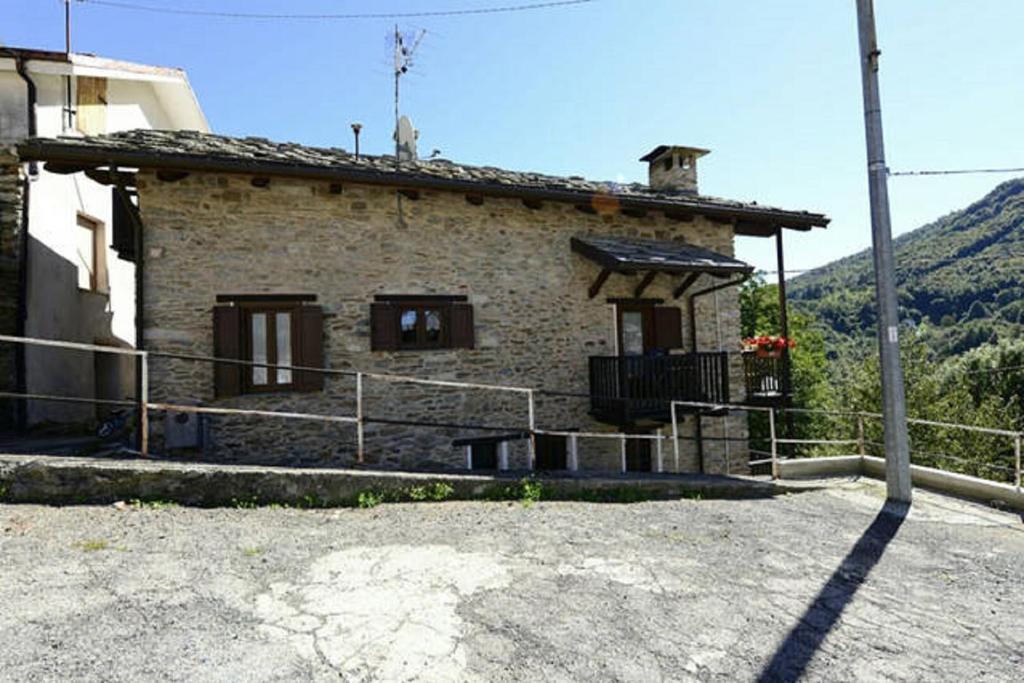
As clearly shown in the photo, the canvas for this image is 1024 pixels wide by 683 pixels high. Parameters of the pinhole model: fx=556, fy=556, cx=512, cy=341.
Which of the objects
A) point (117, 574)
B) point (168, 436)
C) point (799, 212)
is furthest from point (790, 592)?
point (799, 212)

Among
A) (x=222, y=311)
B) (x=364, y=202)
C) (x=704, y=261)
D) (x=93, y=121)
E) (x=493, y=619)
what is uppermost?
(x=93, y=121)

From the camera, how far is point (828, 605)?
421 cm

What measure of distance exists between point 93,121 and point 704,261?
11653mm

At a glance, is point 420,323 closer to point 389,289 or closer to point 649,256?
point 389,289

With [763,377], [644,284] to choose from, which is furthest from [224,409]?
[763,377]

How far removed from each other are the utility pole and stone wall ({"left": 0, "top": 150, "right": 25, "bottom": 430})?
1260 centimetres

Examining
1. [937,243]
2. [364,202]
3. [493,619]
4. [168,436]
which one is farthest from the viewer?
[937,243]

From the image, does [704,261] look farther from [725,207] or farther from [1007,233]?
[1007,233]

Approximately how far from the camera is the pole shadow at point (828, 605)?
331 centimetres

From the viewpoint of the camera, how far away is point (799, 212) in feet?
37.2

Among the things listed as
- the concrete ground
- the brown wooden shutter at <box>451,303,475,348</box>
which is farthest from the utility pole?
the brown wooden shutter at <box>451,303,475,348</box>

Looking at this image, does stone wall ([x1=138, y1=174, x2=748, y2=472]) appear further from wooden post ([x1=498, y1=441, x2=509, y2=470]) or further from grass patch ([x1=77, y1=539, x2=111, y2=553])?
grass patch ([x1=77, y1=539, x2=111, y2=553])

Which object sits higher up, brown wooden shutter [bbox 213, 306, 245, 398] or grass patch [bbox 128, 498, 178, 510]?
brown wooden shutter [bbox 213, 306, 245, 398]

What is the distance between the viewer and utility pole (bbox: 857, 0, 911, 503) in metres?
7.43
